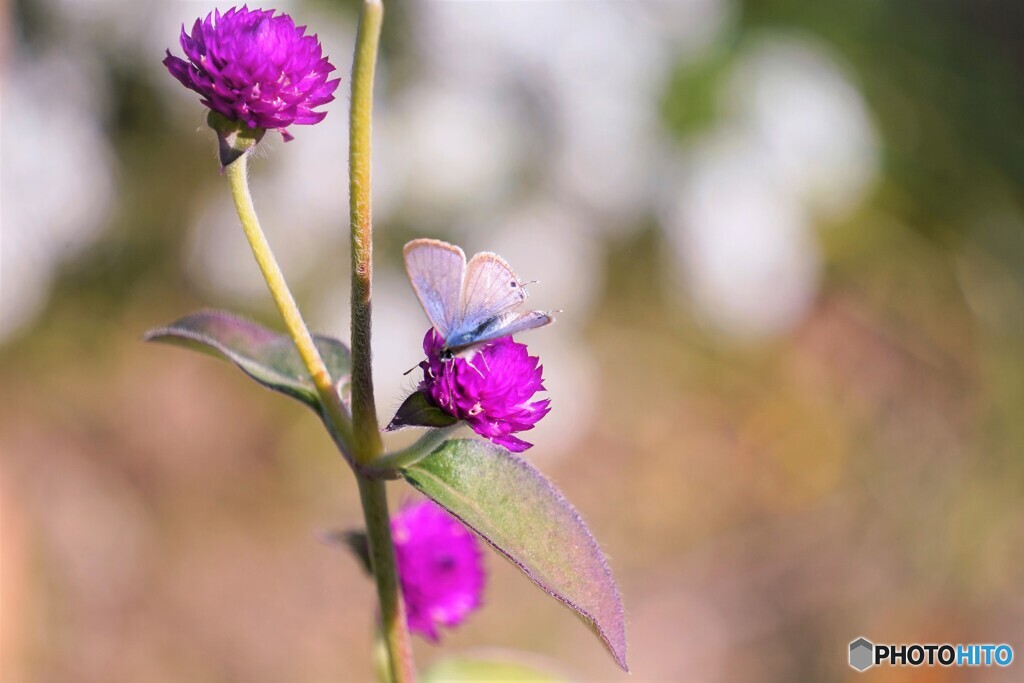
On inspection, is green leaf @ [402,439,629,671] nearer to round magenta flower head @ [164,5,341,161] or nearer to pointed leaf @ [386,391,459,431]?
pointed leaf @ [386,391,459,431]

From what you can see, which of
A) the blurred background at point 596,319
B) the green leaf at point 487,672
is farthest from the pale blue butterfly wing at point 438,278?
the blurred background at point 596,319

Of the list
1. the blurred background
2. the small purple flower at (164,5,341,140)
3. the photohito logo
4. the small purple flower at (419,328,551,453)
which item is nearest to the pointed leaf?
the small purple flower at (419,328,551,453)

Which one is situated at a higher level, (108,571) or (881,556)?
(881,556)

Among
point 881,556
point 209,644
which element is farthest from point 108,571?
point 881,556

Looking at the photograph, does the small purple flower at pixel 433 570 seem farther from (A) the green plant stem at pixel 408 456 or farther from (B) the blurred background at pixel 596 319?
(B) the blurred background at pixel 596 319

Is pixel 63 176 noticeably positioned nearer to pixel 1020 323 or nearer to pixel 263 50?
pixel 263 50

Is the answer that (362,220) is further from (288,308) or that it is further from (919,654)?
(919,654)
